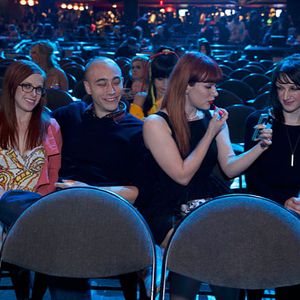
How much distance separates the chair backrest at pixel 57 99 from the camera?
496 centimetres

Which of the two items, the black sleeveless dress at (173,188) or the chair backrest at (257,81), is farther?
the chair backrest at (257,81)

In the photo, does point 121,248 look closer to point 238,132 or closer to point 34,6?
point 238,132

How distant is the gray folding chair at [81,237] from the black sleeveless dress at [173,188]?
0.64m

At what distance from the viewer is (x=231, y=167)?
2.94m

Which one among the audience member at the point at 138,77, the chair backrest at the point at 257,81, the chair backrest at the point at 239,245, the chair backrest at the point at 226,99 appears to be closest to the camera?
the chair backrest at the point at 239,245

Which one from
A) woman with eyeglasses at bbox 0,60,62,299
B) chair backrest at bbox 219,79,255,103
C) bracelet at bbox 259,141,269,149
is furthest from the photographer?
chair backrest at bbox 219,79,255,103

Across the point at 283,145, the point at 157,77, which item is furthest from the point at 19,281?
the point at 157,77

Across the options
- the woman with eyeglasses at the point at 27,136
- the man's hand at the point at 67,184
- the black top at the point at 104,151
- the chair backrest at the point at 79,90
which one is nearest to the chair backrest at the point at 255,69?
the chair backrest at the point at 79,90

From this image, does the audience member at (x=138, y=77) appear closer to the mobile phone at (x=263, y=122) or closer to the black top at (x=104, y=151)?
the black top at (x=104, y=151)

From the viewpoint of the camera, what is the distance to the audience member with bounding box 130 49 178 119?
12.7 ft

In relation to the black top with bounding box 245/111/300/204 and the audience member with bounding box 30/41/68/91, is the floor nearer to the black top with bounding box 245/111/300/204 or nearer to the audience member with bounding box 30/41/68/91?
the black top with bounding box 245/111/300/204

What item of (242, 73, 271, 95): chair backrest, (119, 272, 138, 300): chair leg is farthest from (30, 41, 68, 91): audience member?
(119, 272, 138, 300): chair leg

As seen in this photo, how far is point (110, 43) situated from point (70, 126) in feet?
56.2

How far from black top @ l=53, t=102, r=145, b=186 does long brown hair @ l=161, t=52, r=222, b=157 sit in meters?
0.28
